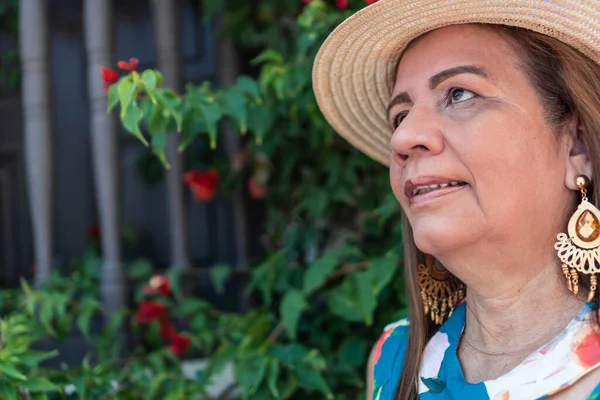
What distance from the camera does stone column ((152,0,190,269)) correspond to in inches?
98.9

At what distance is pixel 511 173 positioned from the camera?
1239mm

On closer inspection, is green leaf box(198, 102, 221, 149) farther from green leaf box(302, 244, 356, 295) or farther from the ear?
the ear

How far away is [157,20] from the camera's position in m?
2.55

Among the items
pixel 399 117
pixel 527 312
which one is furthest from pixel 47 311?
pixel 527 312

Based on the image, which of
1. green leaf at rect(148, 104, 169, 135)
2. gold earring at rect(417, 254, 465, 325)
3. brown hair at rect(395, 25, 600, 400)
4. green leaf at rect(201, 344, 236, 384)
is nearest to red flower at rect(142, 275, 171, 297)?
green leaf at rect(201, 344, 236, 384)

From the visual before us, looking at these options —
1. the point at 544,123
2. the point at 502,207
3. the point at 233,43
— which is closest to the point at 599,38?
the point at 544,123

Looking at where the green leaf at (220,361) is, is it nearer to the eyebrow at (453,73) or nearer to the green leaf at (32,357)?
the green leaf at (32,357)

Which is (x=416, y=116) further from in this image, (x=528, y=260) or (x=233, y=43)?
(x=233, y=43)

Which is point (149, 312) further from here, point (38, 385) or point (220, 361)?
point (38, 385)

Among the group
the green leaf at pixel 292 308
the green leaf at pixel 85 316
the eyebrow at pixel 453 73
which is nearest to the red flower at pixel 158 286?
the green leaf at pixel 85 316

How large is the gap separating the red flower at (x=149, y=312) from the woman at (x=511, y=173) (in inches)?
44.0

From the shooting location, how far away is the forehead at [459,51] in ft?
4.25

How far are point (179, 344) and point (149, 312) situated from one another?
16 cm

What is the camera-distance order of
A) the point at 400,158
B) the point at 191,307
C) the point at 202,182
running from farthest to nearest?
1. the point at 202,182
2. the point at 191,307
3. the point at 400,158
